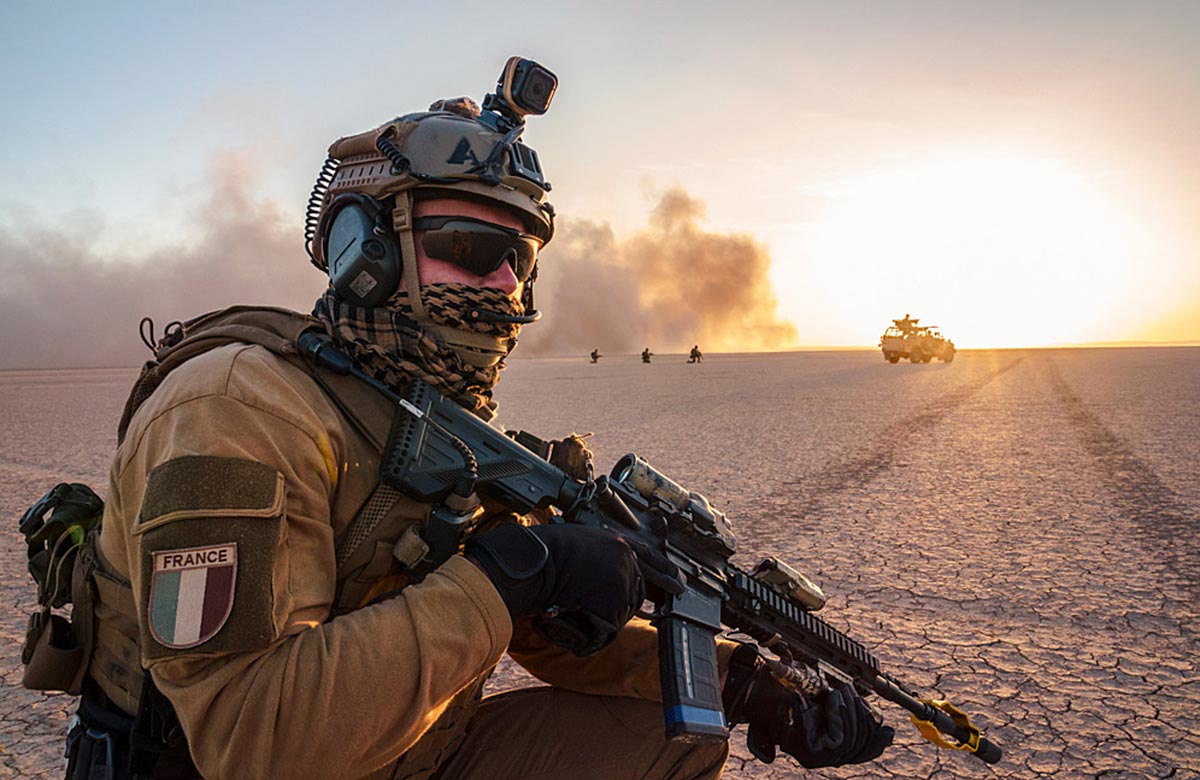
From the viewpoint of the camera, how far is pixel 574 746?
213 cm

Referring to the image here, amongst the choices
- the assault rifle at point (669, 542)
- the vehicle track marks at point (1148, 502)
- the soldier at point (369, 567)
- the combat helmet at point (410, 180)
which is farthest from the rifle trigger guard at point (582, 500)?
the vehicle track marks at point (1148, 502)

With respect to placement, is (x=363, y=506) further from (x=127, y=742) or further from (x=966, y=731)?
(x=966, y=731)

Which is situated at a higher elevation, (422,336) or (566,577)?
(422,336)

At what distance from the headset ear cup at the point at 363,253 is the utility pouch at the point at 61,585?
81 cm

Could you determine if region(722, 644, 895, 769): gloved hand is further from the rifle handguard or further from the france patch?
the france patch

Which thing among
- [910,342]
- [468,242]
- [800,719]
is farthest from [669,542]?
[910,342]

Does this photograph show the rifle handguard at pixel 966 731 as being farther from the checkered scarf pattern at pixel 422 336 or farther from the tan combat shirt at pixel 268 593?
the checkered scarf pattern at pixel 422 336

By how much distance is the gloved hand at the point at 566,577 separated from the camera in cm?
159

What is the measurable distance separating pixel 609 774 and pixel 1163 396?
59.2 feet

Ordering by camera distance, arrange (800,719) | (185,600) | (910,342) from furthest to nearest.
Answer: (910,342), (800,719), (185,600)

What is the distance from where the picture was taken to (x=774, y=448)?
9.55m

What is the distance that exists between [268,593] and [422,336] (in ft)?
2.41

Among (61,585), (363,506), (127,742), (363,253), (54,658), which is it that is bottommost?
(127,742)

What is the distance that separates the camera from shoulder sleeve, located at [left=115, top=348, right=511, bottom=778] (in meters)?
1.30
